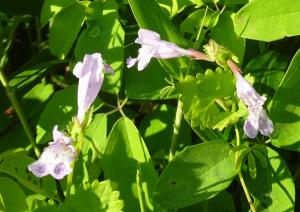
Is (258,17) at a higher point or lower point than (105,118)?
higher

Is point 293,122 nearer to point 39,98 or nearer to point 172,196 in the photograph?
point 172,196

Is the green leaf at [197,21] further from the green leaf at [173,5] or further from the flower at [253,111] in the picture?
the flower at [253,111]

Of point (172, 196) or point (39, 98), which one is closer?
point (172, 196)

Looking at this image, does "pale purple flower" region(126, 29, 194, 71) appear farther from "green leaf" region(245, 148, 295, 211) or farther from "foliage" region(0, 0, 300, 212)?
"green leaf" region(245, 148, 295, 211)

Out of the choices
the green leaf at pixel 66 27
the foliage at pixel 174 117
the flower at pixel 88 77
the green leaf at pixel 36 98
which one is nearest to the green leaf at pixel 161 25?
the foliage at pixel 174 117

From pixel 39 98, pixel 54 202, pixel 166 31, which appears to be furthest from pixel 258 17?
pixel 39 98

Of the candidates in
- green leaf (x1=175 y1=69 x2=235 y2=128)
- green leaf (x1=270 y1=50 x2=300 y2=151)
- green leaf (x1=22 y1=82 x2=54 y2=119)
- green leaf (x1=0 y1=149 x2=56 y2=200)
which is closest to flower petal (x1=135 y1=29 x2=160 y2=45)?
green leaf (x1=175 y1=69 x2=235 y2=128)

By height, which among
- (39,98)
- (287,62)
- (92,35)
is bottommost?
(39,98)
